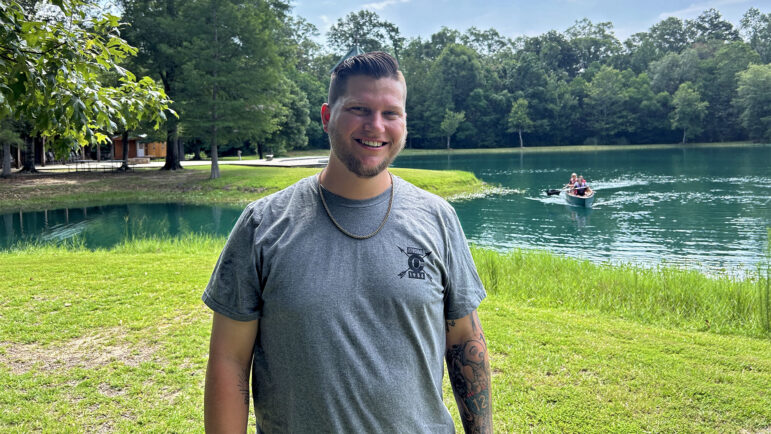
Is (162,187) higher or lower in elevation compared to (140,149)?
lower

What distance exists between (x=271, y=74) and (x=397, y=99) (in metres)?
30.3

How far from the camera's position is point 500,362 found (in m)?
5.15

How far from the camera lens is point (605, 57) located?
330 ft

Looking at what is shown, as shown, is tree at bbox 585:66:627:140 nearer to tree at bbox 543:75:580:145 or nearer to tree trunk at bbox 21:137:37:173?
tree at bbox 543:75:580:145

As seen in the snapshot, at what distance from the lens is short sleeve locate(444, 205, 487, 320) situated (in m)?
1.86

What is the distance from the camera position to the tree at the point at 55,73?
347 centimetres

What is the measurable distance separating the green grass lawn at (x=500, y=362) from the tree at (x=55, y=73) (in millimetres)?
2052

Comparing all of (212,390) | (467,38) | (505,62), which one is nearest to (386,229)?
(212,390)

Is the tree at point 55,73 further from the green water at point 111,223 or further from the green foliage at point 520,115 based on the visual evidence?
the green foliage at point 520,115

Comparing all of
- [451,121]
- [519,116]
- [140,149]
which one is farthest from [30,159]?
[519,116]

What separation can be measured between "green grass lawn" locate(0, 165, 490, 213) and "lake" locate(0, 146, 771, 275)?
1851 millimetres

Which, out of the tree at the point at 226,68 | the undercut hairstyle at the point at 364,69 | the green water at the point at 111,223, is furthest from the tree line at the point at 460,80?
the undercut hairstyle at the point at 364,69

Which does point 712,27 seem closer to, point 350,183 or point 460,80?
point 460,80

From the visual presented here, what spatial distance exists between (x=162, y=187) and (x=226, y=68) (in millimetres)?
7499
